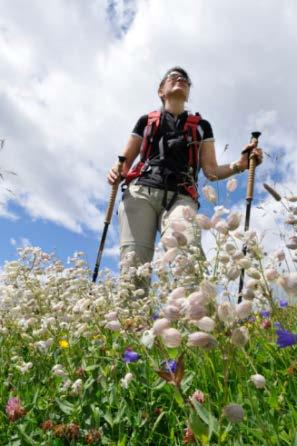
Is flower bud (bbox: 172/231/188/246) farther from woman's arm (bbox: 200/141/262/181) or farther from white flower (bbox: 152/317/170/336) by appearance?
woman's arm (bbox: 200/141/262/181)

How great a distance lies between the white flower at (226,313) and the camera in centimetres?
140

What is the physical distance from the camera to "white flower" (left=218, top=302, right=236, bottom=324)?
1.40 m

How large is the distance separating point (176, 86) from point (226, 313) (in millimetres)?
4313

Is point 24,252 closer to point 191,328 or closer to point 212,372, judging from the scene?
point 191,328

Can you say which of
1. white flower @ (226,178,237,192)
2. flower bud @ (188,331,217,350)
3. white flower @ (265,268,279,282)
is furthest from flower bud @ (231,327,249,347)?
white flower @ (226,178,237,192)

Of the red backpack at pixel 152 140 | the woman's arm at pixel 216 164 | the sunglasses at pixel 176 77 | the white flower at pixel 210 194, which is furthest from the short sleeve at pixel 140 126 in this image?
the white flower at pixel 210 194

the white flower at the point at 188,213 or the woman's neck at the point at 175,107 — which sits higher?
the woman's neck at the point at 175,107

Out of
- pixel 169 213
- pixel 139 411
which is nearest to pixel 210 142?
pixel 169 213

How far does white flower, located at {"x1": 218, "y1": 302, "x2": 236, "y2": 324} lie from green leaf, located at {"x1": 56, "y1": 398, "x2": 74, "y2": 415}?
1.42m

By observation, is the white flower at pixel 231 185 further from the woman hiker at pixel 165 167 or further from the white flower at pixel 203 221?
the woman hiker at pixel 165 167

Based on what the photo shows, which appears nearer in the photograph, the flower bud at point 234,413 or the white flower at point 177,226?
the flower bud at point 234,413

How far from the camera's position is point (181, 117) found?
17.4ft

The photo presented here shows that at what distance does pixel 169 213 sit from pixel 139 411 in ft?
8.08

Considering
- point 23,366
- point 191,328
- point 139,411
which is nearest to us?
point 139,411
